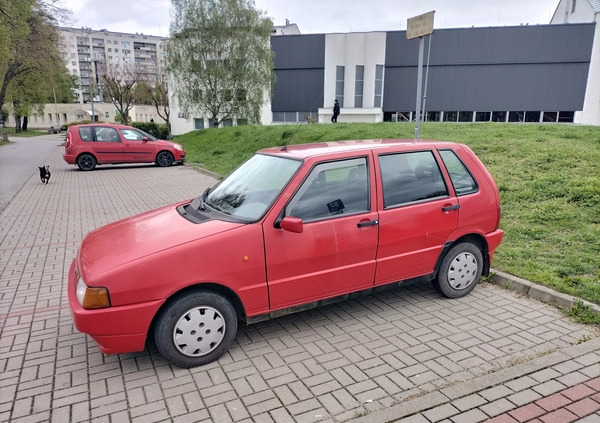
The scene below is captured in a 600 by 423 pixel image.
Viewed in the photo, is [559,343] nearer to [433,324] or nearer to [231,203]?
[433,324]

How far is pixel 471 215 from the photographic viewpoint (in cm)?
446

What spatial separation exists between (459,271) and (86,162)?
16.0 meters

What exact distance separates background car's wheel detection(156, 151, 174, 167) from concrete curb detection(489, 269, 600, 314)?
614 inches

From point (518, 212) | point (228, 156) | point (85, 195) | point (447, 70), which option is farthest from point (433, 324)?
point (447, 70)

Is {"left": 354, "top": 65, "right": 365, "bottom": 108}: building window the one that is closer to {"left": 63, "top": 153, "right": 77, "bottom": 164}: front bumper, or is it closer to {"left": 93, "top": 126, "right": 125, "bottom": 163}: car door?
{"left": 93, "top": 126, "right": 125, "bottom": 163}: car door

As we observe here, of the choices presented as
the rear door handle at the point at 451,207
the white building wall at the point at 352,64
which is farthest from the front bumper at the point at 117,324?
the white building wall at the point at 352,64

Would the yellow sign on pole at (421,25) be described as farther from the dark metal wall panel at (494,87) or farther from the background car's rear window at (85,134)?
the dark metal wall panel at (494,87)

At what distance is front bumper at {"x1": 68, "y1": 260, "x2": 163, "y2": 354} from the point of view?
3.04 m

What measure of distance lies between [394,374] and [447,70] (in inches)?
1452

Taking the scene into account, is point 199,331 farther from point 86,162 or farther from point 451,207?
A: point 86,162

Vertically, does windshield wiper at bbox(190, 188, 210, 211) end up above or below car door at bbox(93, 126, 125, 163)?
above

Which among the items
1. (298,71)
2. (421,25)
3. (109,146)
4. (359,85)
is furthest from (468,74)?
(421,25)

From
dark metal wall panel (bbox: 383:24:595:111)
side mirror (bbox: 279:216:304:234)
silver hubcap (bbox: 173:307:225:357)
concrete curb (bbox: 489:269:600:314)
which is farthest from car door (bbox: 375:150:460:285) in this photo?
dark metal wall panel (bbox: 383:24:595:111)

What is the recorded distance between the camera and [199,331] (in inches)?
131
